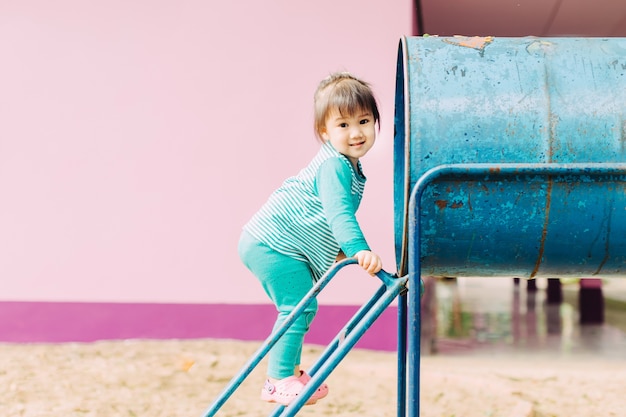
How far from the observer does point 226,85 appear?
3939 mm

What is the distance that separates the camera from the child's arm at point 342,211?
1614 mm

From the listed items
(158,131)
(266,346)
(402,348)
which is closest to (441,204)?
(402,348)

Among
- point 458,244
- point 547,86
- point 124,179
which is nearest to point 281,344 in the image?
point 458,244

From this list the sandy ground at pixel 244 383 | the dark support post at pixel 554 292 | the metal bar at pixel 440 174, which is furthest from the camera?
the dark support post at pixel 554 292

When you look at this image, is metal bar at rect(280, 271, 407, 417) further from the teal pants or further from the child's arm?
the teal pants

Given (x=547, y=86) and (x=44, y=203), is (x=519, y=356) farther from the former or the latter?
(x=44, y=203)

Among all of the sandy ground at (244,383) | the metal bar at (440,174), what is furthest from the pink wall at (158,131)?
the metal bar at (440,174)

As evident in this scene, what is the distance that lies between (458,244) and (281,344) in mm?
611

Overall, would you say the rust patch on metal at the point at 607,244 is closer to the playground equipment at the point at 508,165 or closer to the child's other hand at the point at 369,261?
the playground equipment at the point at 508,165

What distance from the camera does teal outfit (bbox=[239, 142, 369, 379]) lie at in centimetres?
188

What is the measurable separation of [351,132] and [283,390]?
2.49ft

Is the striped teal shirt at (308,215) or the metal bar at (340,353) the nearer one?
the metal bar at (340,353)

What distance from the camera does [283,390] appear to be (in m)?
1.83

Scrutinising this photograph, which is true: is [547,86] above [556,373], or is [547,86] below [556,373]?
above
